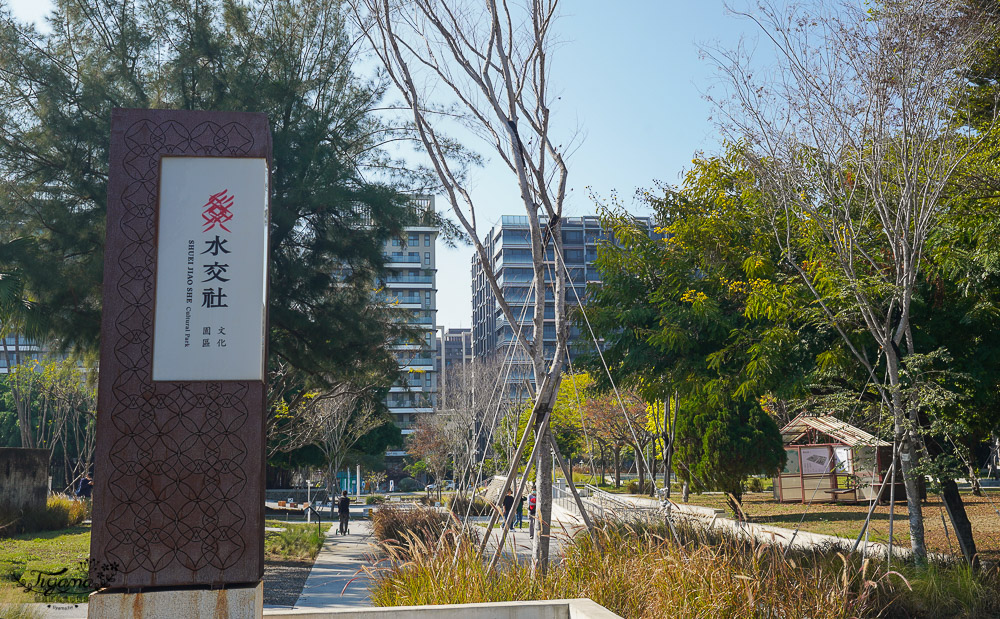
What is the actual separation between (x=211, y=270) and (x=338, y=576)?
850cm

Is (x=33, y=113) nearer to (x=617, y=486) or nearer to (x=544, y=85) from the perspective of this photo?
(x=544, y=85)

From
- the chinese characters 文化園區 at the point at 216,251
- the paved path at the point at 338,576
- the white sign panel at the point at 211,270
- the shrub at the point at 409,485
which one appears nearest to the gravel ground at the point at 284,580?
the paved path at the point at 338,576

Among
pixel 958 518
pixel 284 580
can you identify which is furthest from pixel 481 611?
pixel 284 580

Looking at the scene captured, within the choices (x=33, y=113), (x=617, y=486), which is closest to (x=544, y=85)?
(x=33, y=113)

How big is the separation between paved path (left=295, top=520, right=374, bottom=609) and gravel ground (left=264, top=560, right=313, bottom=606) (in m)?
0.12

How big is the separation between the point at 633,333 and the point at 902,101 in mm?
5569

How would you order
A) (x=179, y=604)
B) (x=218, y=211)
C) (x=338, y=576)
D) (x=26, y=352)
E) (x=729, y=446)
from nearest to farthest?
(x=179, y=604) < (x=218, y=211) < (x=338, y=576) < (x=729, y=446) < (x=26, y=352)

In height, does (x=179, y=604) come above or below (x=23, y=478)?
above

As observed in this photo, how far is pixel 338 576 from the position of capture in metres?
12.4

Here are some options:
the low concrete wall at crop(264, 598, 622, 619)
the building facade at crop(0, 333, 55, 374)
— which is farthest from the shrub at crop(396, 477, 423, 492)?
the low concrete wall at crop(264, 598, 622, 619)

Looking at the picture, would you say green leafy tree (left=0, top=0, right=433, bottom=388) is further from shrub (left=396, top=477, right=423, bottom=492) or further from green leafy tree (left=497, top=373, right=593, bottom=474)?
shrub (left=396, top=477, right=423, bottom=492)

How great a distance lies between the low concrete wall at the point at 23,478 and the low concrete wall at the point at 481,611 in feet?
47.8

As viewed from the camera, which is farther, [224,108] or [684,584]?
[224,108]

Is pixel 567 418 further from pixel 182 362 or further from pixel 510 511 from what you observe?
pixel 182 362
